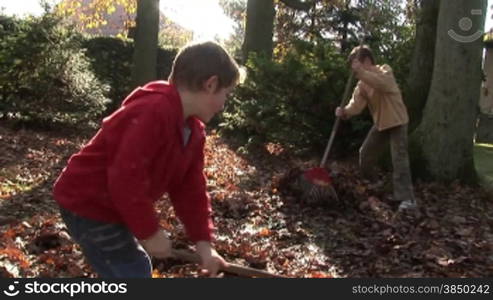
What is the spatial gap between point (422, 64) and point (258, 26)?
6188 mm

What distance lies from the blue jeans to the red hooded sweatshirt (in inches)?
2.1

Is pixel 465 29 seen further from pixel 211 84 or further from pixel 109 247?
pixel 109 247

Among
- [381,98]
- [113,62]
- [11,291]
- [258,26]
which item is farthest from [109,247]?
[113,62]

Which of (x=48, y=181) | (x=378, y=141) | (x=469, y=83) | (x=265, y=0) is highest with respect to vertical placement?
(x=265, y=0)

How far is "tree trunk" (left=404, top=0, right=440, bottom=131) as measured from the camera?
32.9ft

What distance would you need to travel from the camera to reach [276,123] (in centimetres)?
1101

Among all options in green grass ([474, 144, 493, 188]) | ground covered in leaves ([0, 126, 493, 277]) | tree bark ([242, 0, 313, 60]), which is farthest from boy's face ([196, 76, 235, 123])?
tree bark ([242, 0, 313, 60])

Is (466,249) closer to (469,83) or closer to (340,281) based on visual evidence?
(340,281)

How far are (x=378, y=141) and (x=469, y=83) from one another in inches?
63.8

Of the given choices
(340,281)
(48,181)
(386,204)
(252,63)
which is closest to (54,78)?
(252,63)

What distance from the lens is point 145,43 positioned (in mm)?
16484

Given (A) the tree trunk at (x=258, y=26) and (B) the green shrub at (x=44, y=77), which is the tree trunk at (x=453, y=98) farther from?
(A) the tree trunk at (x=258, y=26)

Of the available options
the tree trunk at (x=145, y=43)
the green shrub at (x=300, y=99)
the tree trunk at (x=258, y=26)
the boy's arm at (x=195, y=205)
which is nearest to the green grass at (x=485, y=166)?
the green shrub at (x=300, y=99)

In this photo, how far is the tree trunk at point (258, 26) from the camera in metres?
15.5
